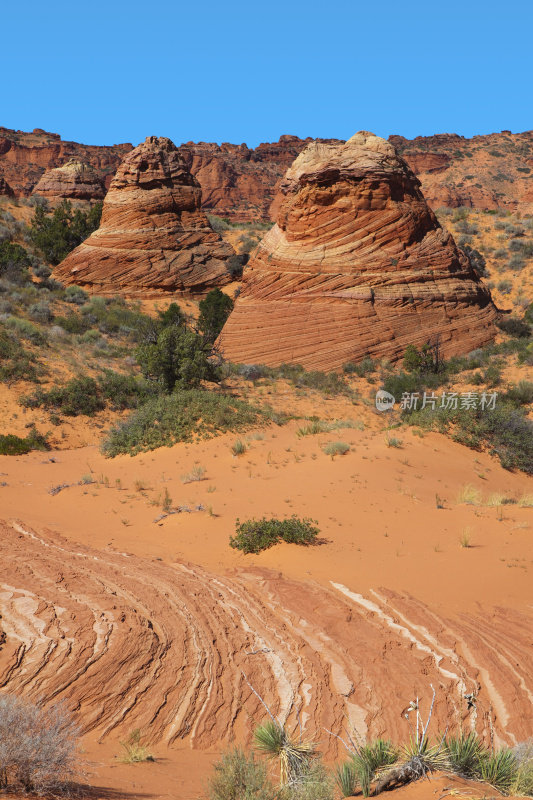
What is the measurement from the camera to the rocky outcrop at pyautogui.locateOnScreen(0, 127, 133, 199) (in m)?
74.9

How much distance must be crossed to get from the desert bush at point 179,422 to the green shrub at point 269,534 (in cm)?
583


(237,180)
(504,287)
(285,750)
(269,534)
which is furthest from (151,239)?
(237,180)

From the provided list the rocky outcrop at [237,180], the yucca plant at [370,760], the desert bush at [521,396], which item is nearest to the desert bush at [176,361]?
the desert bush at [521,396]

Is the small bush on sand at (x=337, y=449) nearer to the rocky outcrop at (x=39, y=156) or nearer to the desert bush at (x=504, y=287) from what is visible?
the desert bush at (x=504, y=287)

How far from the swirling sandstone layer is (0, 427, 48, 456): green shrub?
28.6ft

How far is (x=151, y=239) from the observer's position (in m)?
32.4

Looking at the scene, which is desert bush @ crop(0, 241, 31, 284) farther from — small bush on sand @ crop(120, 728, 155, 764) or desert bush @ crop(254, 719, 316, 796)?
desert bush @ crop(254, 719, 316, 796)

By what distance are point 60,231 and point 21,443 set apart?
80.7 ft

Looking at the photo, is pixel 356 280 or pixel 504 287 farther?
pixel 504 287

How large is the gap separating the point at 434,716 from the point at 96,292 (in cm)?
3058

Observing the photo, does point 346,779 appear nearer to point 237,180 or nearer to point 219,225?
point 219,225

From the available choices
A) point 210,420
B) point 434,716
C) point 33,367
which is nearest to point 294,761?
point 434,716

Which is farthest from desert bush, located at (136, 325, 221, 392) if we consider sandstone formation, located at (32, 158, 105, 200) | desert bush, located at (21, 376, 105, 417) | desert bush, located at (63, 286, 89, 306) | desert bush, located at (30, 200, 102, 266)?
sandstone formation, located at (32, 158, 105, 200)

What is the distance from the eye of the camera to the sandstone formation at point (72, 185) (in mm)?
43750
